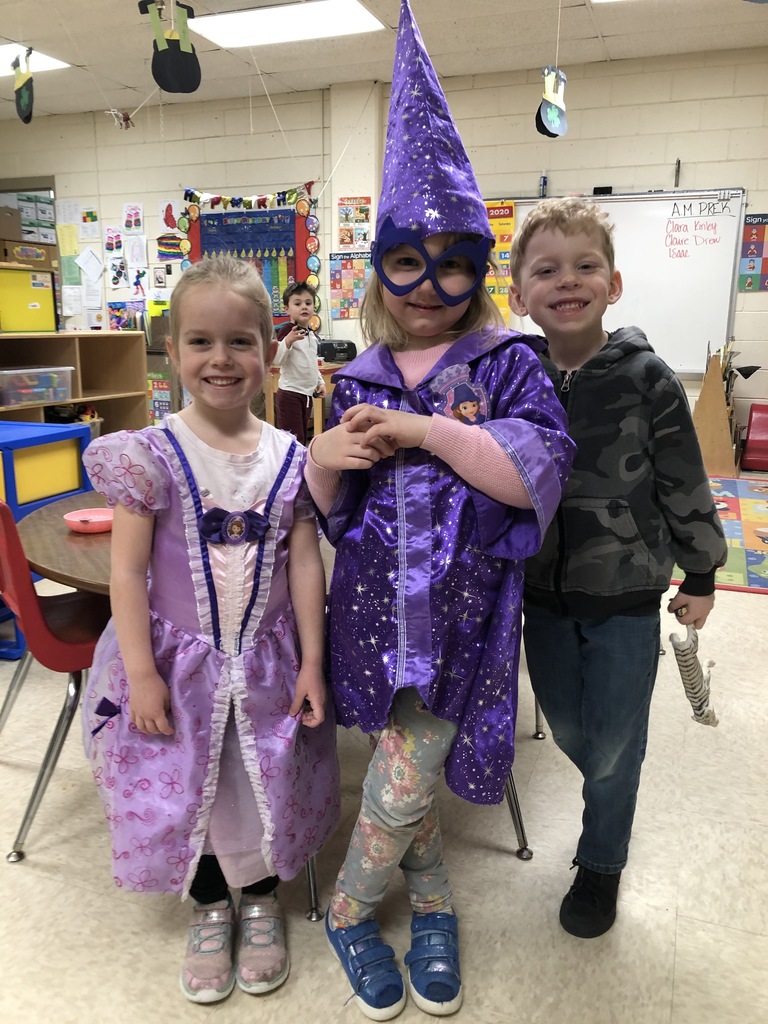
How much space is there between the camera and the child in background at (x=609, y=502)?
3.79 feet

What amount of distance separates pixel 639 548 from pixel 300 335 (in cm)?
349

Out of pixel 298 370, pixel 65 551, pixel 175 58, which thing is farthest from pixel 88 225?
pixel 65 551

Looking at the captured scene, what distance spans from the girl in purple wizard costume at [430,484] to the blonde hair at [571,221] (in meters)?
A: 0.15

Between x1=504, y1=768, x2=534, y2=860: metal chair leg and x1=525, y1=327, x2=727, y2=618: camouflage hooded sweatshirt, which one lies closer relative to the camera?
x1=525, y1=327, x2=727, y2=618: camouflage hooded sweatshirt

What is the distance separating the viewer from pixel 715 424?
4.73m

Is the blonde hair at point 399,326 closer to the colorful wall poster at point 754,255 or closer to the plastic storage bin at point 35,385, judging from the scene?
the plastic storage bin at point 35,385

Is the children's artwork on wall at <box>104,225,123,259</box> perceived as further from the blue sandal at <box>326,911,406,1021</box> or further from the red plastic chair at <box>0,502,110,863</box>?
the blue sandal at <box>326,911,406,1021</box>

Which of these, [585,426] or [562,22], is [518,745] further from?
[562,22]

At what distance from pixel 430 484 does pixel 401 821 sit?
0.52 metres

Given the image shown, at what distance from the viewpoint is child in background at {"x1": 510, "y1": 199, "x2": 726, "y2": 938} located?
3.79ft

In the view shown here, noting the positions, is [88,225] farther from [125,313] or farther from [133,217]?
[125,313]

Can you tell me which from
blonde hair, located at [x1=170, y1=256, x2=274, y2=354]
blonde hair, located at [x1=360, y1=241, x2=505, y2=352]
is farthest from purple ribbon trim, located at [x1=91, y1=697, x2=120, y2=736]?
blonde hair, located at [x1=360, y1=241, x2=505, y2=352]

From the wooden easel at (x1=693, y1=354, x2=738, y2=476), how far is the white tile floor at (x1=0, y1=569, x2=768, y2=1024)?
314 cm

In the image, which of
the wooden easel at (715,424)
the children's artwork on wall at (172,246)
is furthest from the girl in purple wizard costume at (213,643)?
the children's artwork on wall at (172,246)
